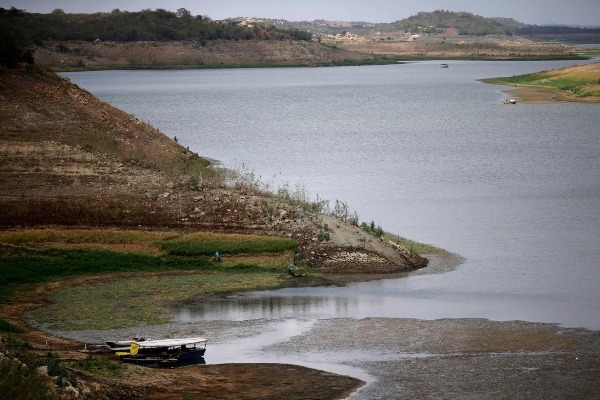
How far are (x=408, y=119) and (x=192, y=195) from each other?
183ft

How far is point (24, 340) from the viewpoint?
27.2 m

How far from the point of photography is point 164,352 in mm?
26359

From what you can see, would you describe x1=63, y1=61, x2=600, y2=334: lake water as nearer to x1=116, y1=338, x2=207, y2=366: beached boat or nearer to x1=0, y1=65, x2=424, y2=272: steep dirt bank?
x1=116, y1=338, x2=207, y2=366: beached boat

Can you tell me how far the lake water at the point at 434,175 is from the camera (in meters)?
33.1

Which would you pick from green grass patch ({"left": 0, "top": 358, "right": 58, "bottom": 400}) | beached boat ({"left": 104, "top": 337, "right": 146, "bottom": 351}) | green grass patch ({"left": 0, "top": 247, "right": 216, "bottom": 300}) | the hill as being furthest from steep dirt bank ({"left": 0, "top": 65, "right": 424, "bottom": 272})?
the hill

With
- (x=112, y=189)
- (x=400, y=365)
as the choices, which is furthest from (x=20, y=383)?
(x=112, y=189)

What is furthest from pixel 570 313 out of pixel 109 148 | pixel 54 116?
pixel 54 116

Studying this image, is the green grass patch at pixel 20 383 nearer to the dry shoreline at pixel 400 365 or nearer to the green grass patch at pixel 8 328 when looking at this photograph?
the dry shoreline at pixel 400 365

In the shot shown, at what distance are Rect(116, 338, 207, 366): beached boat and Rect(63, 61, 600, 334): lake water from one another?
3.27 m

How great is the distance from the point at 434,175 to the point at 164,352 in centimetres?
3498

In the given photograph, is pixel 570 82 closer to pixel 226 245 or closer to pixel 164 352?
pixel 226 245

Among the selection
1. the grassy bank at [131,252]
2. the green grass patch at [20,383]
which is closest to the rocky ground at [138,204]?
the grassy bank at [131,252]

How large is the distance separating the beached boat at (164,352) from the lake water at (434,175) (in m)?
3.27

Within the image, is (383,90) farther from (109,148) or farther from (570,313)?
(570,313)
